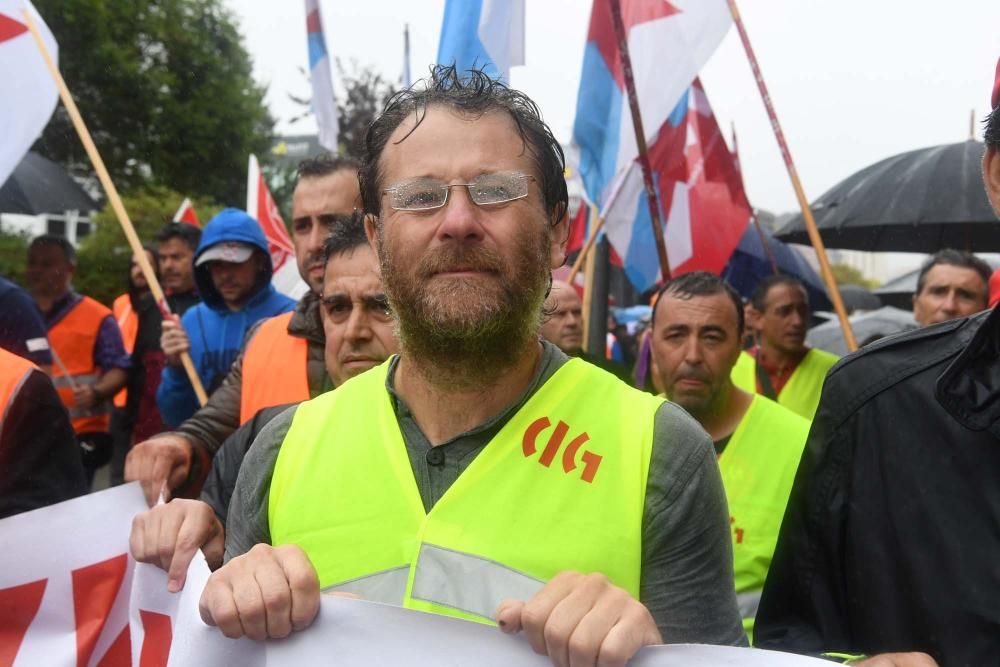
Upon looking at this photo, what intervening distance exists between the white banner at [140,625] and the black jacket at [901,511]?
0.92ft

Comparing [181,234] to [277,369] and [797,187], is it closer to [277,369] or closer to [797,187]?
[277,369]

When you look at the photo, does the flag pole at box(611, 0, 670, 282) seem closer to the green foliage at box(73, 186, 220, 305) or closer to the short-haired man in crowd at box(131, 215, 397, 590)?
the short-haired man in crowd at box(131, 215, 397, 590)

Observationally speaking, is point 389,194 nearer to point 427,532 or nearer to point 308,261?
point 427,532

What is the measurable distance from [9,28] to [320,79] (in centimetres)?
255

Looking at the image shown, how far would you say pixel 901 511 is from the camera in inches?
67.3

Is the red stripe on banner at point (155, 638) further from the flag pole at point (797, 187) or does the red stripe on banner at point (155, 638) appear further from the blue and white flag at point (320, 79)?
the blue and white flag at point (320, 79)

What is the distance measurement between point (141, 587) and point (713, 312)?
2.54m

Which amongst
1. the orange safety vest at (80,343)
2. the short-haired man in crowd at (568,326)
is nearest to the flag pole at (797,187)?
the short-haired man in crowd at (568,326)

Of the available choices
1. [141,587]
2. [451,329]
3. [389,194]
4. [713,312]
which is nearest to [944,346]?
[451,329]

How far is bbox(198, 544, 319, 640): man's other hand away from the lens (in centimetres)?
153

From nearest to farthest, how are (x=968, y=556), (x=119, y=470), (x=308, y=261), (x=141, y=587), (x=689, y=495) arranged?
(x=968, y=556) < (x=689, y=495) < (x=141, y=587) < (x=308, y=261) < (x=119, y=470)

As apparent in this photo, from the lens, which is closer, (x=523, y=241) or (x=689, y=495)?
(x=689, y=495)

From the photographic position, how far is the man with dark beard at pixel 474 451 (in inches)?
67.6

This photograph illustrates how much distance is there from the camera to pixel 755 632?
1872 millimetres
